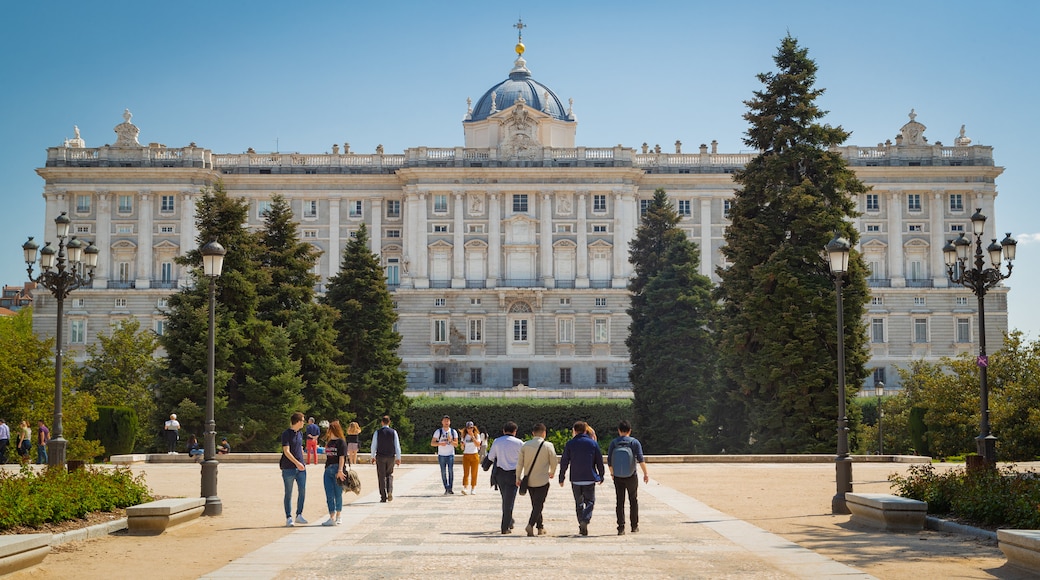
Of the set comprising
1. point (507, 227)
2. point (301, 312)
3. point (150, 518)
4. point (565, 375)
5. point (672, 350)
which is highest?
point (507, 227)

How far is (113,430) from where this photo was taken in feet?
155

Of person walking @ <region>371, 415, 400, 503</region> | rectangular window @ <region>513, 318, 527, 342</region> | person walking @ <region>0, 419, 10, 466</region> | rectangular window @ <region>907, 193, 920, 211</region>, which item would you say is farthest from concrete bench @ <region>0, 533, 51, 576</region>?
rectangular window @ <region>907, 193, 920, 211</region>

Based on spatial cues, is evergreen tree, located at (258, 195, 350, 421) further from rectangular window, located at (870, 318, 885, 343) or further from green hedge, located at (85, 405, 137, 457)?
rectangular window, located at (870, 318, 885, 343)

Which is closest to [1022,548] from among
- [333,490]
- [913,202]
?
[333,490]

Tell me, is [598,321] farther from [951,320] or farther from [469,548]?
[469,548]

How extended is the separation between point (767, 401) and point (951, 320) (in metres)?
52.2

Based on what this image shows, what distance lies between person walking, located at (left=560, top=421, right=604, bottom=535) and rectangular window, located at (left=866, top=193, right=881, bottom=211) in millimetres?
76934

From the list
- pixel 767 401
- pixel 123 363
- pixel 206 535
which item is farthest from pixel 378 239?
pixel 206 535

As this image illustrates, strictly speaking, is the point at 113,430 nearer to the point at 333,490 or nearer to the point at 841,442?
the point at 333,490

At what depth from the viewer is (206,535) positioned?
17.7m

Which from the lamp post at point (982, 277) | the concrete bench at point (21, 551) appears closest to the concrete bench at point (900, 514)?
the lamp post at point (982, 277)

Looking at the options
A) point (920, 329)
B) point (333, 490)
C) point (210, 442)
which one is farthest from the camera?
point (920, 329)

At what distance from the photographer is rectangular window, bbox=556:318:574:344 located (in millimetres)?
85938

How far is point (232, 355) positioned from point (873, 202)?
59652 mm
